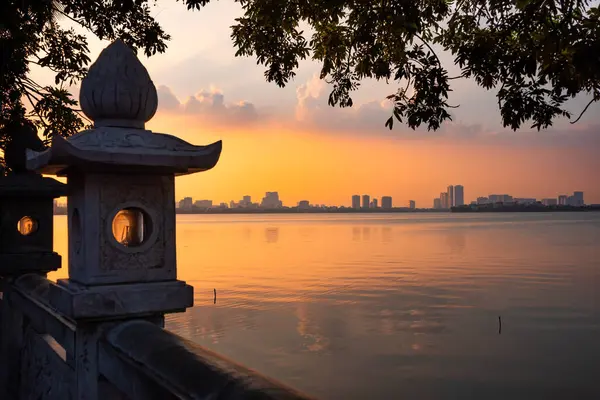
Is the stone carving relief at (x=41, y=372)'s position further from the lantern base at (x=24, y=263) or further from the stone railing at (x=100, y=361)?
the lantern base at (x=24, y=263)

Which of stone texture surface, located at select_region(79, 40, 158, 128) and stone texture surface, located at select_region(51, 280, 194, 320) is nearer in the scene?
stone texture surface, located at select_region(51, 280, 194, 320)

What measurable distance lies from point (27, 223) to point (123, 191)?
354 centimetres

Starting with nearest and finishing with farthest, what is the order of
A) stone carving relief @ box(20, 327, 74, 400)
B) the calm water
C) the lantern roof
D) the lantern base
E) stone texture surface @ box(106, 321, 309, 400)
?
1. stone texture surface @ box(106, 321, 309, 400)
2. the lantern roof
3. stone carving relief @ box(20, 327, 74, 400)
4. the lantern base
5. the calm water

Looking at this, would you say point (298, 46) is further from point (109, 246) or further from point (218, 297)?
point (218, 297)

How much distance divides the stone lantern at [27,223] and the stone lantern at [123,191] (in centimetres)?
269

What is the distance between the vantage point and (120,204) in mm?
3652

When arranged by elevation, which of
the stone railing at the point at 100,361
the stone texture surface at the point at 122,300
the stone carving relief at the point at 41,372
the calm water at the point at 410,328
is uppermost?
the stone texture surface at the point at 122,300

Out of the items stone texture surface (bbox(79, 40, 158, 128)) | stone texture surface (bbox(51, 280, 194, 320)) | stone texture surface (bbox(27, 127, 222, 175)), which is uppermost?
stone texture surface (bbox(79, 40, 158, 128))

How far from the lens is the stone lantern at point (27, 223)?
246 inches

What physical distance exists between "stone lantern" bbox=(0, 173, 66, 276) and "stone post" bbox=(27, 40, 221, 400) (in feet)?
8.82

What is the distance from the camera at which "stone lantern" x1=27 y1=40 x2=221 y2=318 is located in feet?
11.6

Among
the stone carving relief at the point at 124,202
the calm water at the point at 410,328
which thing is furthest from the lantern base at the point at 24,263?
the calm water at the point at 410,328

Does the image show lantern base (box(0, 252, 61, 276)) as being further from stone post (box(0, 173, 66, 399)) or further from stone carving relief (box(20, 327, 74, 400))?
stone carving relief (box(20, 327, 74, 400))

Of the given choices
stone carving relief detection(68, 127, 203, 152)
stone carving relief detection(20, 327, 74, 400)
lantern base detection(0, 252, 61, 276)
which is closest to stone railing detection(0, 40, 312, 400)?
stone carving relief detection(68, 127, 203, 152)
